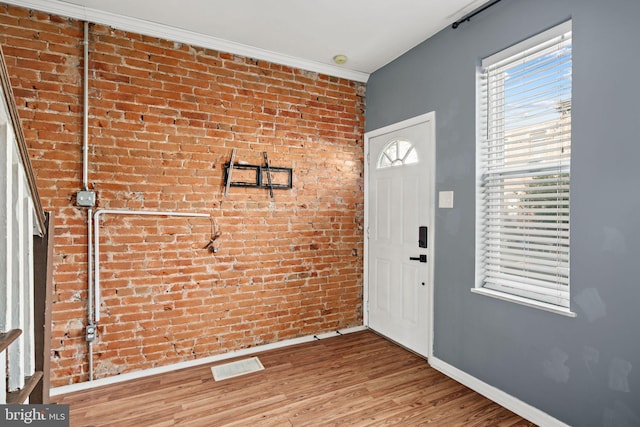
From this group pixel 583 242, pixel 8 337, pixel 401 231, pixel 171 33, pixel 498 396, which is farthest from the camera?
pixel 401 231

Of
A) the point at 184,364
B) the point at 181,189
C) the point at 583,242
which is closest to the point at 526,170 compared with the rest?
the point at 583,242

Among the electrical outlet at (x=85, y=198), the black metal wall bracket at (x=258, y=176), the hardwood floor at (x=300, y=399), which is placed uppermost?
the black metal wall bracket at (x=258, y=176)

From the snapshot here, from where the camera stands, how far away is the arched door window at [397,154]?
3164 mm

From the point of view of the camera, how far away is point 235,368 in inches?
111

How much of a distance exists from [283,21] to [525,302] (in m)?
2.76

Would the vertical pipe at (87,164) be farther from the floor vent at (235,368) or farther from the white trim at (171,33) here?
the floor vent at (235,368)

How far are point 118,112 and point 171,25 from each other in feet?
2.79

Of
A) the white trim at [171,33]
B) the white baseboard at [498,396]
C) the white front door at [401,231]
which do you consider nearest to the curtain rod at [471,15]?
the white front door at [401,231]

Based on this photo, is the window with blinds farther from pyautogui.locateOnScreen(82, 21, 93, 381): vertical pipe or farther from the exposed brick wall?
pyautogui.locateOnScreen(82, 21, 93, 381): vertical pipe

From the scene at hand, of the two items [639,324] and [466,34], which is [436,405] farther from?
[466,34]

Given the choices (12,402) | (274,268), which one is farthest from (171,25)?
(12,402)

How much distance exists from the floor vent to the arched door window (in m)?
2.33

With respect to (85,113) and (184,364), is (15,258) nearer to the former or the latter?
(85,113)

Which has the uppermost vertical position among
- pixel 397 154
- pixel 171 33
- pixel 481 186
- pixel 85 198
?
pixel 171 33
